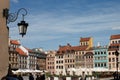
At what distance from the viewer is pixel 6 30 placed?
37.3 feet

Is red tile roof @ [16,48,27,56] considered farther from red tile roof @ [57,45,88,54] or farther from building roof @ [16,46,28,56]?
red tile roof @ [57,45,88,54]

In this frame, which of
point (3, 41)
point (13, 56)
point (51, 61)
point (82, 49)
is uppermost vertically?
point (82, 49)

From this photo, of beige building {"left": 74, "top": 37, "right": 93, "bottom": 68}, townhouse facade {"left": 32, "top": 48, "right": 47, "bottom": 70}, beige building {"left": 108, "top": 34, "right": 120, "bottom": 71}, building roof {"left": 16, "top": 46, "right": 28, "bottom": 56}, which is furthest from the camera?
townhouse facade {"left": 32, "top": 48, "right": 47, "bottom": 70}

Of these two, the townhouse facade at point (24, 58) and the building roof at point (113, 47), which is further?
the townhouse facade at point (24, 58)

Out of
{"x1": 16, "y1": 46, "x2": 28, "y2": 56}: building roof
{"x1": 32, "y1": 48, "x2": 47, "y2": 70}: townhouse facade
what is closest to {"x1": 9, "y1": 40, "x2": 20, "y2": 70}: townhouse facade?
{"x1": 16, "y1": 46, "x2": 28, "y2": 56}: building roof

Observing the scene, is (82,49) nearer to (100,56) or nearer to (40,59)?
(100,56)

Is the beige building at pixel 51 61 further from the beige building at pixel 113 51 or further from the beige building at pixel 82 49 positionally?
the beige building at pixel 113 51

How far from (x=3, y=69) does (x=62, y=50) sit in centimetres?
10098

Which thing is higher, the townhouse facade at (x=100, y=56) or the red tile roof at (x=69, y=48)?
the red tile roof at (x=69, y=48)

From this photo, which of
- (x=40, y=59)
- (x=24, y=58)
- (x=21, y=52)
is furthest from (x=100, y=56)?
(x=40, y=59)

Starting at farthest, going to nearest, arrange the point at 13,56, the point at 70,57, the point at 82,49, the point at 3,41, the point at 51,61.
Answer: the point at 51,61
the point at 70,57
the point at 82,49
the point at 13,56
the point at 3,41

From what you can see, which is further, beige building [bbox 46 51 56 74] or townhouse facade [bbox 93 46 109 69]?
beige building [bbox 46 51 56 74]

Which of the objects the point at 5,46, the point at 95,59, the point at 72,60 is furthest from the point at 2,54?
the point at 72,60

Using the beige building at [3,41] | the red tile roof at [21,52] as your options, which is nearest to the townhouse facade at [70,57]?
the red tile roof at [21,52]
